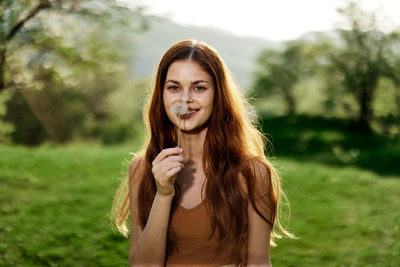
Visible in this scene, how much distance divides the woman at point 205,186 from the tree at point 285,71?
24913 mm

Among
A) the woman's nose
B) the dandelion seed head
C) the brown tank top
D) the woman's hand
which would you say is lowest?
the brown tank top

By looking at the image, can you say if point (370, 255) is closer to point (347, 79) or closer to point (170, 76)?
point (170, 76)

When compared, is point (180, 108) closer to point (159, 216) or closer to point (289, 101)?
point (159, 216)

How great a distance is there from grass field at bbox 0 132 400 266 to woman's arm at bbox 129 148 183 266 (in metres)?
3.61

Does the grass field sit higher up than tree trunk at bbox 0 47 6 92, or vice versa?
tree trunk at bbox 0 47 6 92

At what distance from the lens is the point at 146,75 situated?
3512 mm

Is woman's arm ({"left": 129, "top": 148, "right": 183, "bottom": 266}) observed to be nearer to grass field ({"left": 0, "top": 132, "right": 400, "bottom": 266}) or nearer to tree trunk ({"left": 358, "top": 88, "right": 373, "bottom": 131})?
grass field ({"left": 0, "top": 132, "right": 400, "bottom": 266})

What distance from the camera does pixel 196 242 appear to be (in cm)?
254

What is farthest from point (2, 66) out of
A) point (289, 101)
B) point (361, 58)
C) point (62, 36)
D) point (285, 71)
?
point (285, 71)

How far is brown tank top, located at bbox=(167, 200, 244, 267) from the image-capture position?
254cm

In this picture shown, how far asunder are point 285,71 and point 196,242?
1062 inches

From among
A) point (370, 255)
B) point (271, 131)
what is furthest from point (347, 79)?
point (370, 255)

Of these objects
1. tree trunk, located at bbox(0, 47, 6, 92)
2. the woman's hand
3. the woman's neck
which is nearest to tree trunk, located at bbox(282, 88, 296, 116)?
tree trunk, located at bbox(0, 47, 6, 92)

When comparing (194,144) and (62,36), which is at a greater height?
(62,36)
